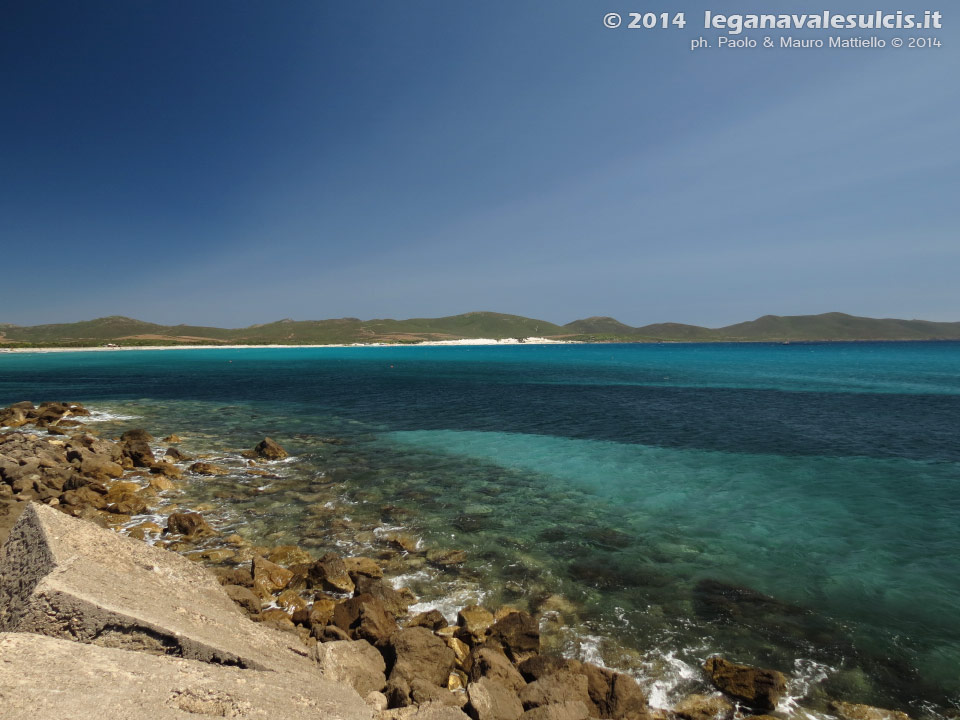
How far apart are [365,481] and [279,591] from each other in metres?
8.77

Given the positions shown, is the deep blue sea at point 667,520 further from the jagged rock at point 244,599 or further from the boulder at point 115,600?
the boulder at point 115,600

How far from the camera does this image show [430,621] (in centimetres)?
951

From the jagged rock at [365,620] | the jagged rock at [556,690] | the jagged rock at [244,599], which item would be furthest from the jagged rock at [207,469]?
the jagged rock at [556,690]

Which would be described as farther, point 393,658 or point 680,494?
point 680,494

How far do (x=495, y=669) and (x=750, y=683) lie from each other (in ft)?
15.2

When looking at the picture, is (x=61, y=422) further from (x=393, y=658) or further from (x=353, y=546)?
(x=393, y=658)

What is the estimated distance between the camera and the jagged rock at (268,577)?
34.8 feet

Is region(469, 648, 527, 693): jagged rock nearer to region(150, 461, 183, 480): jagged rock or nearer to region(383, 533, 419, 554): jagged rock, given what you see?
region(383, 533, 419, 554): jagged rock

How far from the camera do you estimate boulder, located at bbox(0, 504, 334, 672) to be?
5.26 meters

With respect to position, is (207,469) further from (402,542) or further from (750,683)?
(750,683)

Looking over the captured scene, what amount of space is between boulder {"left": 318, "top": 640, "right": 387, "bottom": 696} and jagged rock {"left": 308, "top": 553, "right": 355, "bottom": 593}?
3623 mm

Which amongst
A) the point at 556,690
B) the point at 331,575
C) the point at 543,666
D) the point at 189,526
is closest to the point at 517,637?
the point at 543,666

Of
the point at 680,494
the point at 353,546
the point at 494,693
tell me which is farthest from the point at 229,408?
the point at 494,693

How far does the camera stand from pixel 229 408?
41594mm
